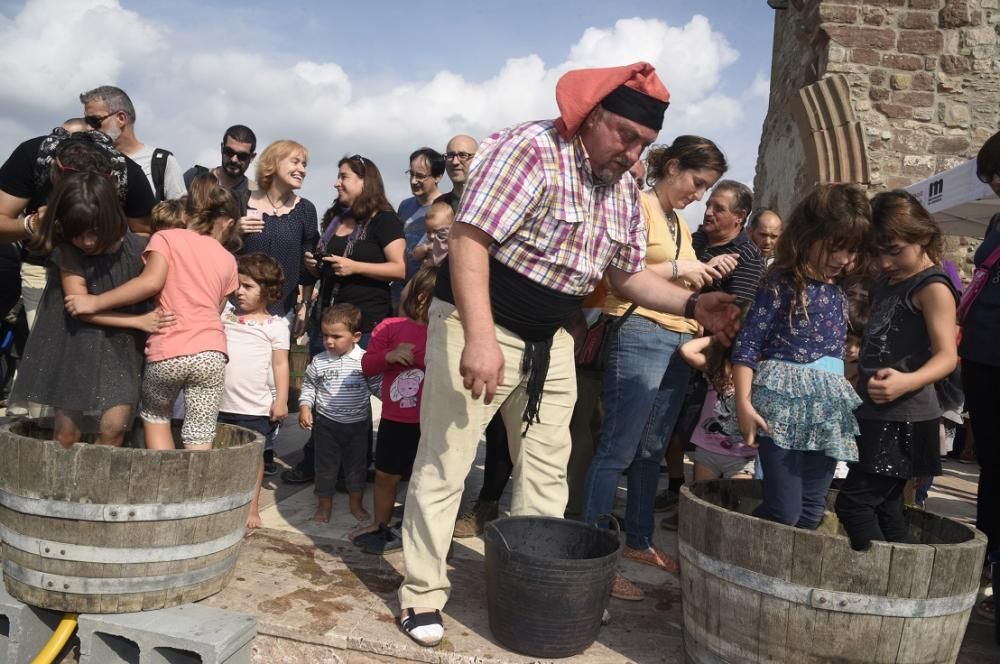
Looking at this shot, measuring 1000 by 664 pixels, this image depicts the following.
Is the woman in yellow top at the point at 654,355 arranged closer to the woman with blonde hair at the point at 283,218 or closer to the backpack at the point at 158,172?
the woman with blonde hair at the point at 283,218

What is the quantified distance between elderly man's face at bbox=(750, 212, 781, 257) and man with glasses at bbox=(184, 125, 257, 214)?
123 inches

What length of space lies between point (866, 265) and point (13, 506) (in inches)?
123

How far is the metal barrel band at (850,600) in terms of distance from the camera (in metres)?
2.26

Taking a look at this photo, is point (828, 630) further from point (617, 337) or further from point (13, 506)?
point (13, 506)

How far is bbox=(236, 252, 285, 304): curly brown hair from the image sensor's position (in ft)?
13.6

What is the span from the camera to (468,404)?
270cm

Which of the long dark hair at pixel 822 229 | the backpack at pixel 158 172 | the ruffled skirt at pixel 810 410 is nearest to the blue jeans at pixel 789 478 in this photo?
the ruffled skirt at pixel 810 410

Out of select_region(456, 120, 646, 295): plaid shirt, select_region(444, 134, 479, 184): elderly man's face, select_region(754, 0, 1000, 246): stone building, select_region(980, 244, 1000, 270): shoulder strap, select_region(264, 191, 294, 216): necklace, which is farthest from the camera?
select_region(754, 0, 1000, 246): stone building

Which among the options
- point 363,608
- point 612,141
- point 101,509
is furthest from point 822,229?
point 101,509

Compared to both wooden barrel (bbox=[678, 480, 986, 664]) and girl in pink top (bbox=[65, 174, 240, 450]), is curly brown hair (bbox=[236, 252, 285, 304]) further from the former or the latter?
wooden barrel (bbox=[678, 480, 986, 664])

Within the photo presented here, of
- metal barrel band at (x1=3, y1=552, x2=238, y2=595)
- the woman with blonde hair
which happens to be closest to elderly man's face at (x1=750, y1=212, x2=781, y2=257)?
the woman with blonde hair

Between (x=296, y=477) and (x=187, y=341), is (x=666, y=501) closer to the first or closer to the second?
(x=296, y=477)

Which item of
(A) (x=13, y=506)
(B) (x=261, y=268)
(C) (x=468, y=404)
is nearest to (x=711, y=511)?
(C) (x=468, y=404)

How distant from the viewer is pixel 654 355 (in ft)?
10.9
